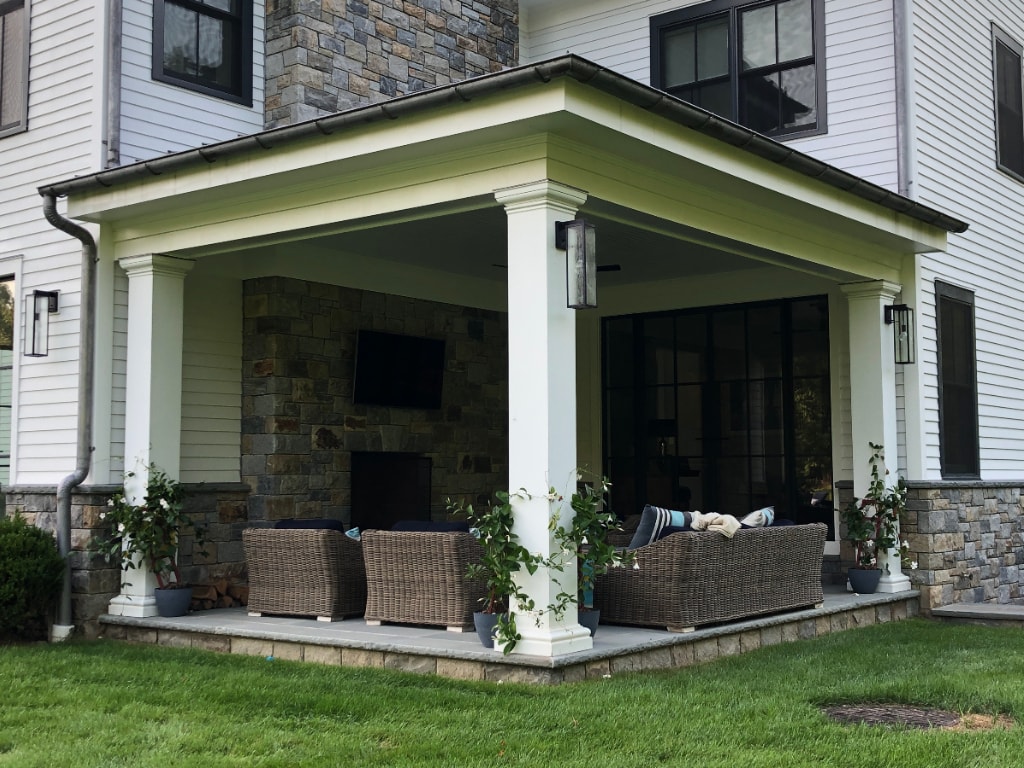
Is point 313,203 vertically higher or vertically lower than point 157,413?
higher

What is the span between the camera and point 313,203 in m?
7.13

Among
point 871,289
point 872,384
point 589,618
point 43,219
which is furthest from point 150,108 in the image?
point 872,384

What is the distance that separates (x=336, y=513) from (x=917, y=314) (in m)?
4.95

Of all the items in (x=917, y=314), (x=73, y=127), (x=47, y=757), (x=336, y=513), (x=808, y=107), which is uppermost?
(x=808, y=107)

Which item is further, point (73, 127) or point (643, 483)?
point (643, 483)

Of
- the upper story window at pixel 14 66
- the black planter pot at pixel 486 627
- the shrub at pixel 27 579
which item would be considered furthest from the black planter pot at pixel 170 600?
the upper story window at pixel 14 66

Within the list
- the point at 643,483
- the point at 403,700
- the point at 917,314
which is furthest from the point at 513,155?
the point at 643,483

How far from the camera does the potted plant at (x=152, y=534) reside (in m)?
7.76

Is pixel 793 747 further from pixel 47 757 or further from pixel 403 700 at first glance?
pixel 47 757

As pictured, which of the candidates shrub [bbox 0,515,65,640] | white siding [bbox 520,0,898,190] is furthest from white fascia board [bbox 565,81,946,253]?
shrub [bbox 0,515,65,640]

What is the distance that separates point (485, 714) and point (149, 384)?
153 inches

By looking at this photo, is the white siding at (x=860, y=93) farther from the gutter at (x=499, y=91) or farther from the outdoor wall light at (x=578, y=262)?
the outdoor wall light at (x=578, y=262)

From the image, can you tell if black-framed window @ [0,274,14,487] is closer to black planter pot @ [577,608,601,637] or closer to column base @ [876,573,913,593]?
black planter pot @ [577,608,601,637]

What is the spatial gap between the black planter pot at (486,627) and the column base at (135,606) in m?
2.79
